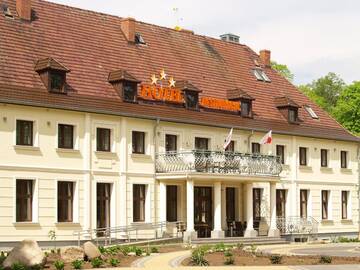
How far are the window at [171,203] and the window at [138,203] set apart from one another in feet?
5.78

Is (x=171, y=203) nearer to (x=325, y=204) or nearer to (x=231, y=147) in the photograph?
(x=231, y=147)

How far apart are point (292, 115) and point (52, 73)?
17729 millimetres

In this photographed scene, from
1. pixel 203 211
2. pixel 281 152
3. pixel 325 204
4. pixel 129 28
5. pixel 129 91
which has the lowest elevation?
pixel 203 211

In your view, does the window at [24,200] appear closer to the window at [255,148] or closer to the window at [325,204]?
the window at [255,148]

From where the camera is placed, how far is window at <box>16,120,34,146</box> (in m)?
35.2

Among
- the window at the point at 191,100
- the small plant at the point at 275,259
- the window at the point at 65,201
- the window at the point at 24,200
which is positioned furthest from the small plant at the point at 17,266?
the window at the point at 191,100

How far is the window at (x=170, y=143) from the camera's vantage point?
41619 mm

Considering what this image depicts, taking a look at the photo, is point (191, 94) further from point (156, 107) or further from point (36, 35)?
point (36, 35)

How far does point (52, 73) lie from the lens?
36.5 m

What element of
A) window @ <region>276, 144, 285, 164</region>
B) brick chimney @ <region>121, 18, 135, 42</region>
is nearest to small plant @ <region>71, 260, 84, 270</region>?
brick chimney @ <region>121, 18, 135, 42</region>

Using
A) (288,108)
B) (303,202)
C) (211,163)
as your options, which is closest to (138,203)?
(211,163)

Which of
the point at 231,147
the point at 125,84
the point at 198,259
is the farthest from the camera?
the point at 231,147

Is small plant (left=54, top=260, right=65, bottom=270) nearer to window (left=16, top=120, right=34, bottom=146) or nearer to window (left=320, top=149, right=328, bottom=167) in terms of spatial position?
window (left=16, top=120, right=34, bottom=146)

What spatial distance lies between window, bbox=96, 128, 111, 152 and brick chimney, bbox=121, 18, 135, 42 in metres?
7.63
